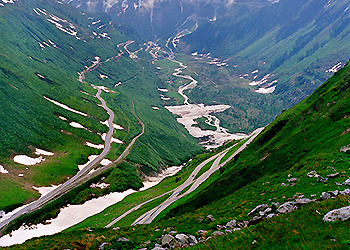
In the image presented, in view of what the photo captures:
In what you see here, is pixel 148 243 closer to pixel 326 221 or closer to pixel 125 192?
pixel 326 221

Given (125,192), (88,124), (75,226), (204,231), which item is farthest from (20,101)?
(204,231)

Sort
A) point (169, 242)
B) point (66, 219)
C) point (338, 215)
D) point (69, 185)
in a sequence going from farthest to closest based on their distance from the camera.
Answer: point (69, 185)
point (66, 219)
point (169, 242)
point (338, 215)

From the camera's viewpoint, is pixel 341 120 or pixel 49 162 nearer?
pixel 341 120

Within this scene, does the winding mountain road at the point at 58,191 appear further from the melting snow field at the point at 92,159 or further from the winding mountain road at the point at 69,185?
the melting snow field at the point at 92,159

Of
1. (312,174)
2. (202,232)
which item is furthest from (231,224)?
(312,174)

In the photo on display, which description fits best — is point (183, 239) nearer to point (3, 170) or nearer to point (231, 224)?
point (231, 224)

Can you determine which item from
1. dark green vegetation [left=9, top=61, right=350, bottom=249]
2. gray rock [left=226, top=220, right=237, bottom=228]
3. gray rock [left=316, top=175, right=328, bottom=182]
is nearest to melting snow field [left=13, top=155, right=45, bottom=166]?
dark green vegetation [left=9, top=61, right=350, bottom=249]
